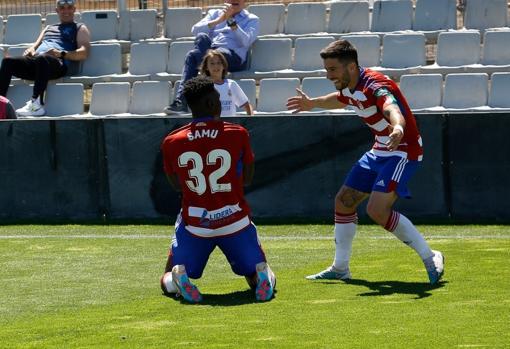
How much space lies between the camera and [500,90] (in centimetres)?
1523

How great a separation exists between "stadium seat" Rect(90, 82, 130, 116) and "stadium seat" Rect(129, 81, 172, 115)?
0.47 ft

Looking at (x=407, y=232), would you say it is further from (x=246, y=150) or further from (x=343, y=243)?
(x=246, y=150)

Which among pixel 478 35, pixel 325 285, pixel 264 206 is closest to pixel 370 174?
pixel 325 285

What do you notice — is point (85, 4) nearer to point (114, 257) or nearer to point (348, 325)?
point (114, 257)

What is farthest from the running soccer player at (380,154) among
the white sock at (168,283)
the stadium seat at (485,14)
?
the stadium seat at (485,14)

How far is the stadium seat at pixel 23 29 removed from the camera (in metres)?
19.1

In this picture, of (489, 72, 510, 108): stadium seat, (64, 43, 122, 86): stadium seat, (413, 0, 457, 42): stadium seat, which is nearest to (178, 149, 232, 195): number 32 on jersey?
(489, 72, 510, 108): stadium seat

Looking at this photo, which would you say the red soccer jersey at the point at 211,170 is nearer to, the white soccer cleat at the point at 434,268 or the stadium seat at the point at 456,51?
the white soccer cleat at the point at 434,268

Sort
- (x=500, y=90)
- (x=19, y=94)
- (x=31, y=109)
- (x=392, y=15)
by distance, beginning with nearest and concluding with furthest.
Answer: (x=500, y=90), (x=31, y=109), (x=392, y=15), (x=19, y=94)

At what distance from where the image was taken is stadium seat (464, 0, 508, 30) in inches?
663

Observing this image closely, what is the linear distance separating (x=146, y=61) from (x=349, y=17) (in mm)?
3020

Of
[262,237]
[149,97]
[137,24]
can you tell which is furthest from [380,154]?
[137,24]

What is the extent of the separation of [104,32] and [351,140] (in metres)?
6.64

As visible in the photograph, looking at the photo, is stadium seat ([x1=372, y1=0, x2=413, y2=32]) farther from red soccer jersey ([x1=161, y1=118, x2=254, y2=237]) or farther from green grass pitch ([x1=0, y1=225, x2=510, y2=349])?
red soccer jersey ([x1=161, y1=118, x2=254, y2=237])
